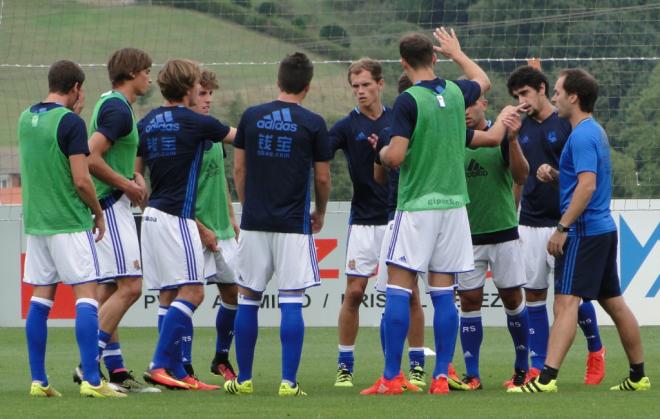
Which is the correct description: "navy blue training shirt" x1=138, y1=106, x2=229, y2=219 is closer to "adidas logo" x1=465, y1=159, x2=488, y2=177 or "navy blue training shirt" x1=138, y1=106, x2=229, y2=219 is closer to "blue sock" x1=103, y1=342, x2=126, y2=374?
"blue sock" x1=103, y1=342, x2=126, y2=374

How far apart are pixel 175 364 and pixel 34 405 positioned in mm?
1573

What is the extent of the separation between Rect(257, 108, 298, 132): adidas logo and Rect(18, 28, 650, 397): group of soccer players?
0.01m

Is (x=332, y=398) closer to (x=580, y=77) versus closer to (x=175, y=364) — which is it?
(x=175, y=364)

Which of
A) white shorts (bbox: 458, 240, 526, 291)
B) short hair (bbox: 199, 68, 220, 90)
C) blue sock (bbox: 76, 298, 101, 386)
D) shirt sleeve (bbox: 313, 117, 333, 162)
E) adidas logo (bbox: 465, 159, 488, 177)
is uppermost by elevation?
short hair (bbox: 199, 68, 220, 90)

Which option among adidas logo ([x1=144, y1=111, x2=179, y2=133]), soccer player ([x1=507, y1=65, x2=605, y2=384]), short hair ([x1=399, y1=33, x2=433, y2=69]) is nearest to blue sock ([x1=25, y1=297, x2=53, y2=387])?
adidas logo ([x1=144, y1=111, x2=179, y2=133])

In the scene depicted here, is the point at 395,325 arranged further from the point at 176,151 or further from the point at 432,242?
the point at 176,151

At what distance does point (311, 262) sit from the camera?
30.8 ft

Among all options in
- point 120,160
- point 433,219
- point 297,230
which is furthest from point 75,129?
point 433,219

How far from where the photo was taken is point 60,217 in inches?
364

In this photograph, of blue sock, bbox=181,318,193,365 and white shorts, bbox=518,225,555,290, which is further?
white shorts, bbox=518,225,555,290

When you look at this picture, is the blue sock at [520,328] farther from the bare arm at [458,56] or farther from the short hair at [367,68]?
the short hair at [367,68]

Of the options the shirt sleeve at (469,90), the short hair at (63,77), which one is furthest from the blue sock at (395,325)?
the short hair at (63,77)

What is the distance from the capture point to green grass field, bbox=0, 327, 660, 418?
27.0 feet

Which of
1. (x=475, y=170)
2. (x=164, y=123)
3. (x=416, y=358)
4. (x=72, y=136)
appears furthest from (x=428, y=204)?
(x=72, y=136)
